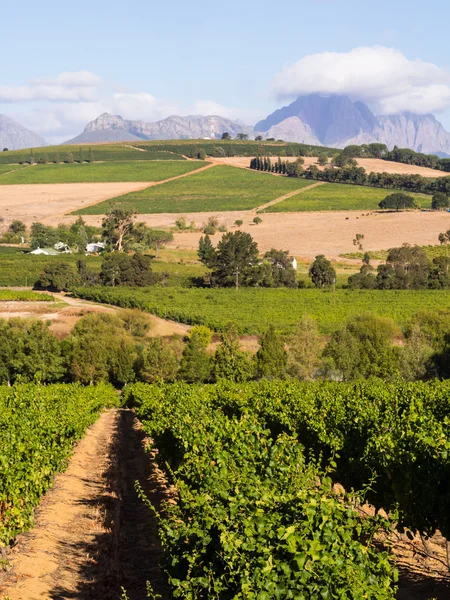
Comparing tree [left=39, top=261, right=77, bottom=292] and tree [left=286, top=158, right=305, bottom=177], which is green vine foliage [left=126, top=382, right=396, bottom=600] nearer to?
tree [left=39, top=261, right=77, bottom=292]

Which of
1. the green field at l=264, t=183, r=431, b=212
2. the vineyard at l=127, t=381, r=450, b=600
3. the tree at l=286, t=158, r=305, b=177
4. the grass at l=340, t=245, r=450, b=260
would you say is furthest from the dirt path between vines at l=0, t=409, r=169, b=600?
the tree at l=286, t=158, r=305, b=177

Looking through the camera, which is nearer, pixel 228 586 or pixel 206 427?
pixel 228 586

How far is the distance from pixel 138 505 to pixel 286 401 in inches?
259

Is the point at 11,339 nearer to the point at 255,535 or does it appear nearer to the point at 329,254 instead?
the point at 255,535

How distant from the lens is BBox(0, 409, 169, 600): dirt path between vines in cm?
1245

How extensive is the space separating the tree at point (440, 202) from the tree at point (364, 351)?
99739mm

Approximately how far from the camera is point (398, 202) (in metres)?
154

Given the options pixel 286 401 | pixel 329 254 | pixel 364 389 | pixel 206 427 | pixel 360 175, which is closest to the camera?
pixel 206 427

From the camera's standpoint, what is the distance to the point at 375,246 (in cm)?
12131

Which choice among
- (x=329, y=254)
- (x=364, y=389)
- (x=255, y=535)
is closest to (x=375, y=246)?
(x=329, y=254)

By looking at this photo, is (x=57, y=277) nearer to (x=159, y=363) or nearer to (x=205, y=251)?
(x=205, y=251)

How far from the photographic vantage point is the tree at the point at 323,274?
311 feet

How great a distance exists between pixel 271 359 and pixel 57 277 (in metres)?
46.7

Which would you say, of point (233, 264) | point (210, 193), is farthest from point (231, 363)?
point (210, 193)
